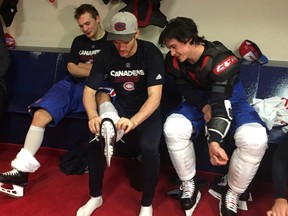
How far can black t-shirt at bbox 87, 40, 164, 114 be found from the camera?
5.98 feet

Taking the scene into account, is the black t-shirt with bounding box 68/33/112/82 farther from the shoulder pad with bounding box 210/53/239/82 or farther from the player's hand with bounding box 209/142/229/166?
the player's hand with bounding box 209/142/229/166

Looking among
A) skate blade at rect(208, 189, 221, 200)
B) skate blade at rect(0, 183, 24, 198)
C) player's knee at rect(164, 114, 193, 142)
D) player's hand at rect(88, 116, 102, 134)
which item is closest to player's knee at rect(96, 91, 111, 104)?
player's hand at rect(88, 116, 102, 134)

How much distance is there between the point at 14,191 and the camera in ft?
6.47

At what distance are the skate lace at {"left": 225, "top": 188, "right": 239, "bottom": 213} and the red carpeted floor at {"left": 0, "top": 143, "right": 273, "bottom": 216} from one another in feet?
0.33

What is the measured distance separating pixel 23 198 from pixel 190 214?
1.03 meters

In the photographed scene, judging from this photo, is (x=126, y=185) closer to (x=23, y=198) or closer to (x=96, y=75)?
(x=23, y=198)

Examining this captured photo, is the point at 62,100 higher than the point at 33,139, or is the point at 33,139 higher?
the point at 62,100

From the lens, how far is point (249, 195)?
2.00 metres

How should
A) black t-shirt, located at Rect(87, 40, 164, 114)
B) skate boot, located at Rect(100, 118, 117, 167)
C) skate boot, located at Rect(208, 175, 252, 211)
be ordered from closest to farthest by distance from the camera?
1. skate boot, located at Rect(100, 118, 117, 167)
2. black t-shirt, located at Rect(87, 40, 164, 114)
3. skate boot, located at Rect(208, 175, 252, 211)

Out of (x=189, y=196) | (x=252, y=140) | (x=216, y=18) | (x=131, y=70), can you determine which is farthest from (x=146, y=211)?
(x=216, y=18)

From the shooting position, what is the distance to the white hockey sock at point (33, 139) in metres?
2.01

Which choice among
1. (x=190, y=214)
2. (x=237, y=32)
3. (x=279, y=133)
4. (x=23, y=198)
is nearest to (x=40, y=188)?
(x=23, y=198)

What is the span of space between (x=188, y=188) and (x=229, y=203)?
0.25 meters

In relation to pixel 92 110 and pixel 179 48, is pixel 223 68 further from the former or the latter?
pixel 92 110
